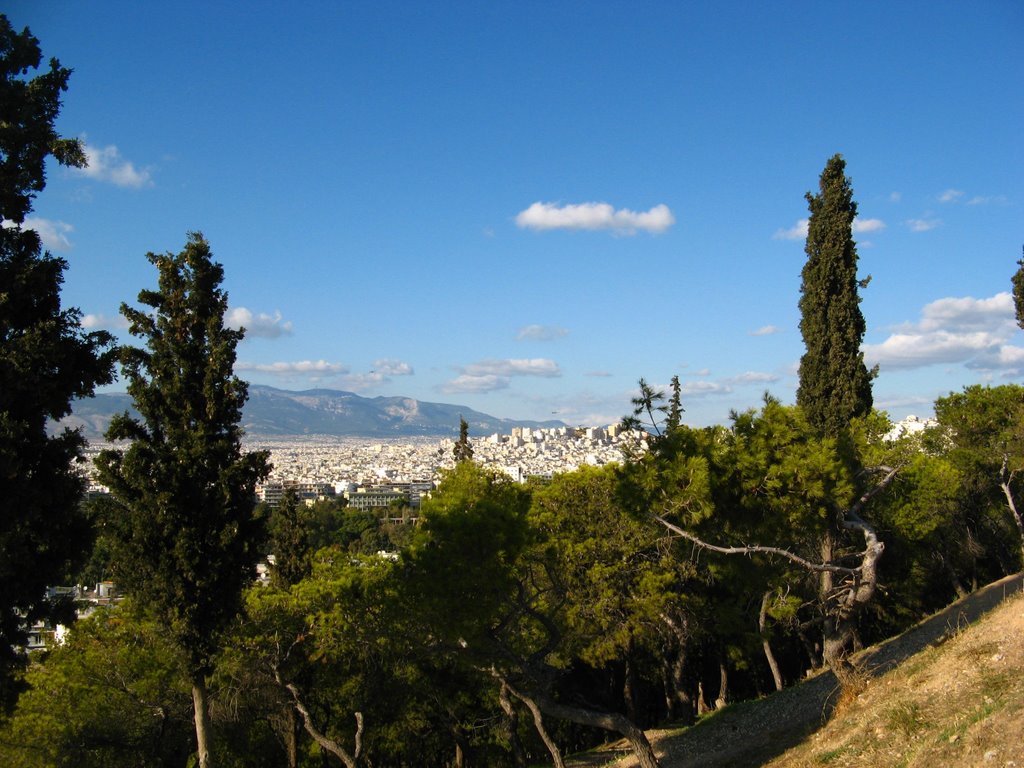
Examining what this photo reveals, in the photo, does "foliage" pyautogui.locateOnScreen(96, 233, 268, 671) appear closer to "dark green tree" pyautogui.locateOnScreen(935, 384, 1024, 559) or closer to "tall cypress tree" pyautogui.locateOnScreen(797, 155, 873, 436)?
"tall cypress tree" pyautogui.locateOnScreen(797, 155, 873, 436)

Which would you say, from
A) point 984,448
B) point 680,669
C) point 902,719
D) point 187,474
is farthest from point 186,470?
point 984,448

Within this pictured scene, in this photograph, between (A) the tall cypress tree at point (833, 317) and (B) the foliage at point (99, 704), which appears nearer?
(B) the foliage at point (99, 704)

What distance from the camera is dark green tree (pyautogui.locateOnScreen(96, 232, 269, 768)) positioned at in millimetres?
12352

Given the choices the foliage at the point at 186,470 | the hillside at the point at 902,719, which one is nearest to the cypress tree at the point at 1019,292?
the hillside at the point at 902,719

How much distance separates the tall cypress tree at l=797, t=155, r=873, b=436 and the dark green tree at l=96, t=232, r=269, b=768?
15.5 meters

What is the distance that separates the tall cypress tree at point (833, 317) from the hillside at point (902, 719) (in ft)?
22.6

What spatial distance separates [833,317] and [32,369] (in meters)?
19.2

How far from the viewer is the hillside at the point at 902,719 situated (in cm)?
710

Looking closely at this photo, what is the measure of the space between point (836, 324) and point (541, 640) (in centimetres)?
1194

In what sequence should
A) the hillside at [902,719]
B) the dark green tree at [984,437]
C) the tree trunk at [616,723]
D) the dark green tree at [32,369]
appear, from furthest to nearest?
1. the dark green tree at [984,437]
2. the tree trunk at [616,723]
3. the dark green tree at [32,369]
4. the hillside at [902,719]

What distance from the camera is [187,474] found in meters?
12.5

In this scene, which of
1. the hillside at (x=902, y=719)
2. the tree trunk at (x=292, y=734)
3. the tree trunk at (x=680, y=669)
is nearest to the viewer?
the hillside at (x=902, y=719)

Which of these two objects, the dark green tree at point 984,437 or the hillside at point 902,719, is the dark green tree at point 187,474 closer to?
the hillside at point 902,719

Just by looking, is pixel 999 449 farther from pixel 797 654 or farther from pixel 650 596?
pixel 650 596
